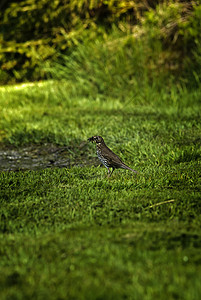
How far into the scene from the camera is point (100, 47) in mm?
10477

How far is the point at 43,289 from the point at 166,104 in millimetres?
6836

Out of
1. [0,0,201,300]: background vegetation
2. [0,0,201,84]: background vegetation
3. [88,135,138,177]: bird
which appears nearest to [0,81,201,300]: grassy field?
[0,0,201,300]: background vegetation

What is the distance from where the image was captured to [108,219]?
325 cm

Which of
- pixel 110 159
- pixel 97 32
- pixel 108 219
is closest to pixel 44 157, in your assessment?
pixel 110 159

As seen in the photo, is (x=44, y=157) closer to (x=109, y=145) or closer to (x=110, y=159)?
(x=109, y=145)

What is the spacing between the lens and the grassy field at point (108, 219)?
2.28 m

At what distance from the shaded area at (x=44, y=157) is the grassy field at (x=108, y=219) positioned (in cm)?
4

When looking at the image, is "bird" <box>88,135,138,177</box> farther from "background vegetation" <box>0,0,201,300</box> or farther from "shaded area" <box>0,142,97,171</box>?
"shaded area" <box>0,142,97,171</box>

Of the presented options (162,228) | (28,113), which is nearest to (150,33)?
(28,113)

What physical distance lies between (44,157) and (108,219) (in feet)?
9.53

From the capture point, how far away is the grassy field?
228 cm

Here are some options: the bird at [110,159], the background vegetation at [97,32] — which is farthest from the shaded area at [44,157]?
the background vegetation at [97,32]

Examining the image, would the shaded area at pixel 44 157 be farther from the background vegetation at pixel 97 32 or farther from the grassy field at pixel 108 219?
→ the background vegetation at pixel 97 32

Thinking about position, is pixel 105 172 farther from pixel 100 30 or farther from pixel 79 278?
pixel 100 30
